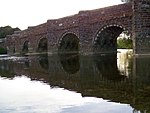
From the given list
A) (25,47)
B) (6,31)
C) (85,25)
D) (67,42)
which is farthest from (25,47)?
(6,31)

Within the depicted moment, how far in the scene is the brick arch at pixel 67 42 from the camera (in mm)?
67294

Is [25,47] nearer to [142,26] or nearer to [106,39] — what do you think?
[106,39]

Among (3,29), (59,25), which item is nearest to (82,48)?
(59,25)

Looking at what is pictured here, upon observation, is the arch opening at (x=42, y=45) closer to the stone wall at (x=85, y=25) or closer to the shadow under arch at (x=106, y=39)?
the stone wall at (x=85, y=25)

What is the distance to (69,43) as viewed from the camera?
71.3 m

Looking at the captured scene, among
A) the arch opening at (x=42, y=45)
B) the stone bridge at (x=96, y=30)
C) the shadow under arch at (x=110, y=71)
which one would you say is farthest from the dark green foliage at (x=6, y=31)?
the shadow under arch at (x=110, y=71)

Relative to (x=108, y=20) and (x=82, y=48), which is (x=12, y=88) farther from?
(x=82, y=48)

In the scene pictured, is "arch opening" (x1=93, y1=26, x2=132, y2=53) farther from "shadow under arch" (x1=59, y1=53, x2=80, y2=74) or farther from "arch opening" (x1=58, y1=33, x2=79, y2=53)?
"arch opening" (x1=58, y1=33, x2=79, y2=53)

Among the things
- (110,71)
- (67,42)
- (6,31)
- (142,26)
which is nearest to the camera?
(110,71)

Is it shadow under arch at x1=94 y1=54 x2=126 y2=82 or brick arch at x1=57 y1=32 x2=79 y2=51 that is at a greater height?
brick arch at x1=57 y1=32 x2=79 y2=51

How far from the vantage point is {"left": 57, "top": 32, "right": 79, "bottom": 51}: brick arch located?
221 ft

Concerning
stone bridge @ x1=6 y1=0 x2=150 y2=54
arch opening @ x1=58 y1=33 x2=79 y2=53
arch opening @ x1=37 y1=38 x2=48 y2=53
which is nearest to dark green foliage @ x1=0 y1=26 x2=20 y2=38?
stone bridge @ x1=6 y1=0 x2=150 y2=54

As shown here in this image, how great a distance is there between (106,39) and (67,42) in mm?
16023

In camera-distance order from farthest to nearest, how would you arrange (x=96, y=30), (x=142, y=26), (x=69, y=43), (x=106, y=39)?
(x=69, y=43) → (x=106, y=39) → (x=96, y=30) → (x=142, y=26)
